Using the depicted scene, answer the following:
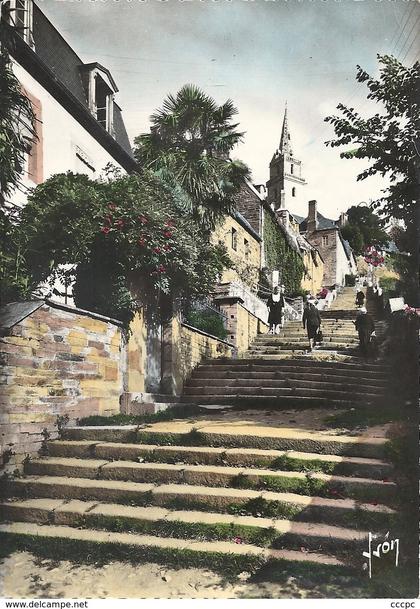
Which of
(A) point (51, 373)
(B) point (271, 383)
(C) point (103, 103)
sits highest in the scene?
(C) point (103, 103)

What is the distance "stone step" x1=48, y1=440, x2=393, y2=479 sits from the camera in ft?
12.9

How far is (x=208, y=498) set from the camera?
3723 millimetres

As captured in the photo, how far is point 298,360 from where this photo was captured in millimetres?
9117

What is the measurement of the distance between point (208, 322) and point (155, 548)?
6.81m

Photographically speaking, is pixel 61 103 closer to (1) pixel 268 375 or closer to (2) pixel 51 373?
(2) pixel 51 373

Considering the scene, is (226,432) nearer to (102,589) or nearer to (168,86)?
(102,589)

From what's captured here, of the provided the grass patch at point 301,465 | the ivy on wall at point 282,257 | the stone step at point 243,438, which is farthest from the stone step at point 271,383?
the ivy on wall at point 282,257

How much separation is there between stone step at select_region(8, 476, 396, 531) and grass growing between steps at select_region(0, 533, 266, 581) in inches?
17.8

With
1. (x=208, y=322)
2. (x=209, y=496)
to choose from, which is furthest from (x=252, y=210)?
(x=209, y=496)

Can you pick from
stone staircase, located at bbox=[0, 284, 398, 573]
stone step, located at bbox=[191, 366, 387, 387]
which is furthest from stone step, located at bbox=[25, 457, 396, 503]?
stone step, located at bbox=[191, 366, 387, 387]

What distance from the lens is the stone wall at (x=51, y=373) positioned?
4270 mm

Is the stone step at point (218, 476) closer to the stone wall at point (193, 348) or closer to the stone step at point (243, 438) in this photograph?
the stone step at point (243, 438)

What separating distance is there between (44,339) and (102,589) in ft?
7.99
